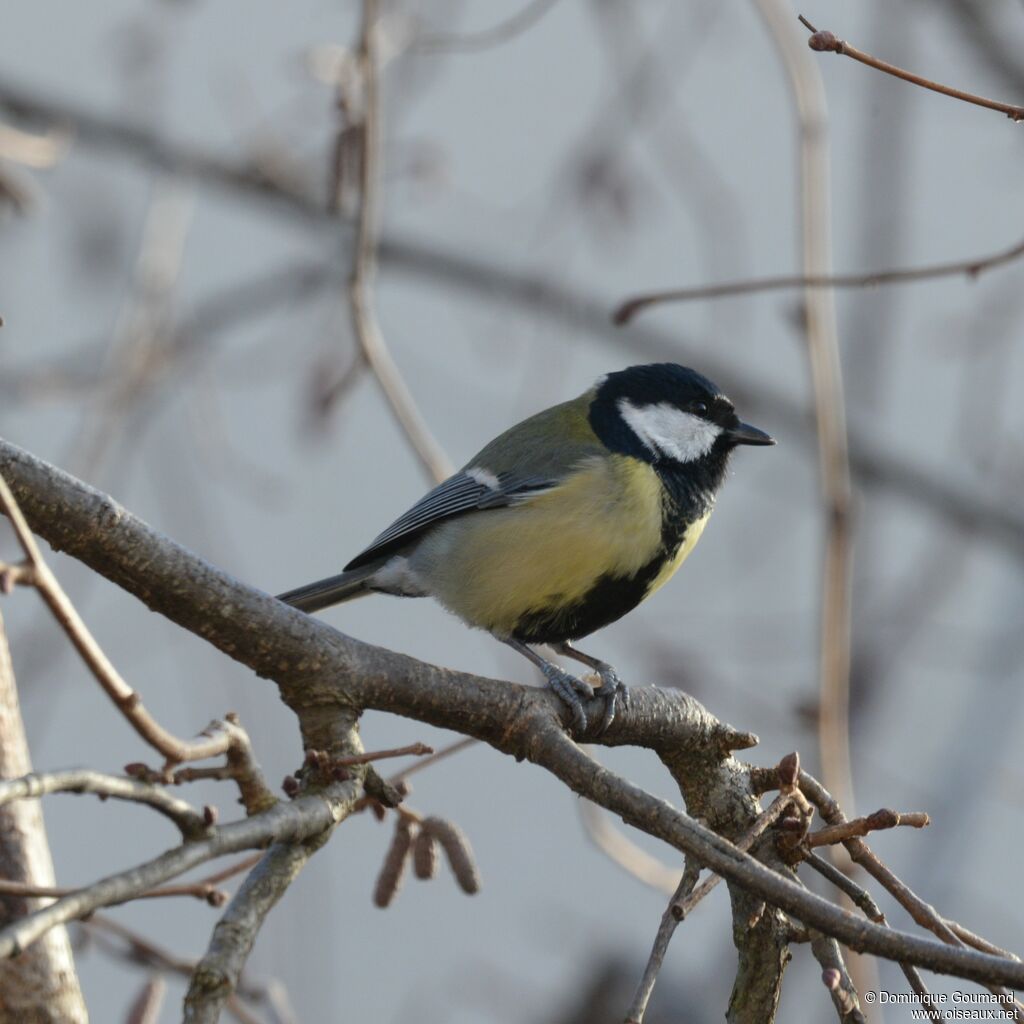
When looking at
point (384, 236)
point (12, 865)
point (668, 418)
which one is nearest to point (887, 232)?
point (668, 418)

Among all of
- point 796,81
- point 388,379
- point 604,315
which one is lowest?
point 388,379

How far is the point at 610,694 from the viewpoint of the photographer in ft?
7.21

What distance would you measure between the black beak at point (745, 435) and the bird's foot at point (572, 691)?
2.71 ft

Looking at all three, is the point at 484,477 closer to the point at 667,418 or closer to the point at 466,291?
the point at 667,418

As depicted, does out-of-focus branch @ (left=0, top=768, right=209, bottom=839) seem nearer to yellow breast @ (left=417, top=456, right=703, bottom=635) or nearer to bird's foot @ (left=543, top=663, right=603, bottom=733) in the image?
bird's foot @ (left=543, top=663, right=603, bottom=733)

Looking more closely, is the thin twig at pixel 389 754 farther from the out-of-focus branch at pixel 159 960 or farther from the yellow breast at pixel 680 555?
the yellow breast at pixel 680 555

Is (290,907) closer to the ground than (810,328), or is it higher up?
closer to the ground

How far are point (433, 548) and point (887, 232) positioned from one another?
6.76 feet

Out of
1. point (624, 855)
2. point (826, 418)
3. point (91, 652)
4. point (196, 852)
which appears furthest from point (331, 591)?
point (91, 652)

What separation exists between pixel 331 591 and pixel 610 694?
101 cm

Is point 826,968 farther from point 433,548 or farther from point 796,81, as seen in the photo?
point 796,81

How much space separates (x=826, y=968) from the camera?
148 centimetres

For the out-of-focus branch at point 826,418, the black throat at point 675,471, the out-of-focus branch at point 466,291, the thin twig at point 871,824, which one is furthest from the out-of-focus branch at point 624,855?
the out-of-focus branch at point 466,291

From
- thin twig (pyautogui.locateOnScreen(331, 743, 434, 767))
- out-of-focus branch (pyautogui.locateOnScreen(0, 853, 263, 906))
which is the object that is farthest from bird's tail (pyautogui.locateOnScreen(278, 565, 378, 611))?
thin twig (pyautogui.locateOnScreen(331, 743, 434, 767))
